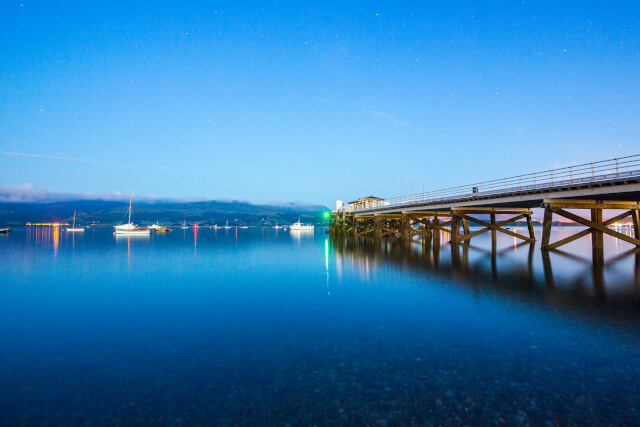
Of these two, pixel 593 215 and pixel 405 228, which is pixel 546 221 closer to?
pixel 593 215

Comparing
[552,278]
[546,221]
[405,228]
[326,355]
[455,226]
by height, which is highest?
[546,221]

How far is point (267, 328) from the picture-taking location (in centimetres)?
809

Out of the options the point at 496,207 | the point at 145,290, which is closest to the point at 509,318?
the point at 145,290

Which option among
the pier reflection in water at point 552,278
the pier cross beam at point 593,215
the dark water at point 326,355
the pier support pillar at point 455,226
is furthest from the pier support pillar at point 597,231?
the dark water at point 326,355

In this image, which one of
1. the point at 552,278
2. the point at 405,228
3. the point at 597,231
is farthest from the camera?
the point at 405,228

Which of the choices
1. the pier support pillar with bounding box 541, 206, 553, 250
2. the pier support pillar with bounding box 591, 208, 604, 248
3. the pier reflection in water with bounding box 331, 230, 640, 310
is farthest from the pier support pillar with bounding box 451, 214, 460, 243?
the pier reflection in water with bounding box 331, 230, 640, 310

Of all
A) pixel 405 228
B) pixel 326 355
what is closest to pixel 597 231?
pixel 405 228

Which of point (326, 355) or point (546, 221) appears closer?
point (326, 355)

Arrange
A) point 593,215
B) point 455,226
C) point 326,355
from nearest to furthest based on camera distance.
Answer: point 326,355 < point 593,215 < point 455,226

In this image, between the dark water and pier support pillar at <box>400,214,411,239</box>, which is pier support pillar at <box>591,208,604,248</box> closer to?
the dark water

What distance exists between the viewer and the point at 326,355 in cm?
626

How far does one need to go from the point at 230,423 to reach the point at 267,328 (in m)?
4.05

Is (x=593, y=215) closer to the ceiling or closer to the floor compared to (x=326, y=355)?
closer to the ceiling

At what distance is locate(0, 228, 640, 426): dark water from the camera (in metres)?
4.31
